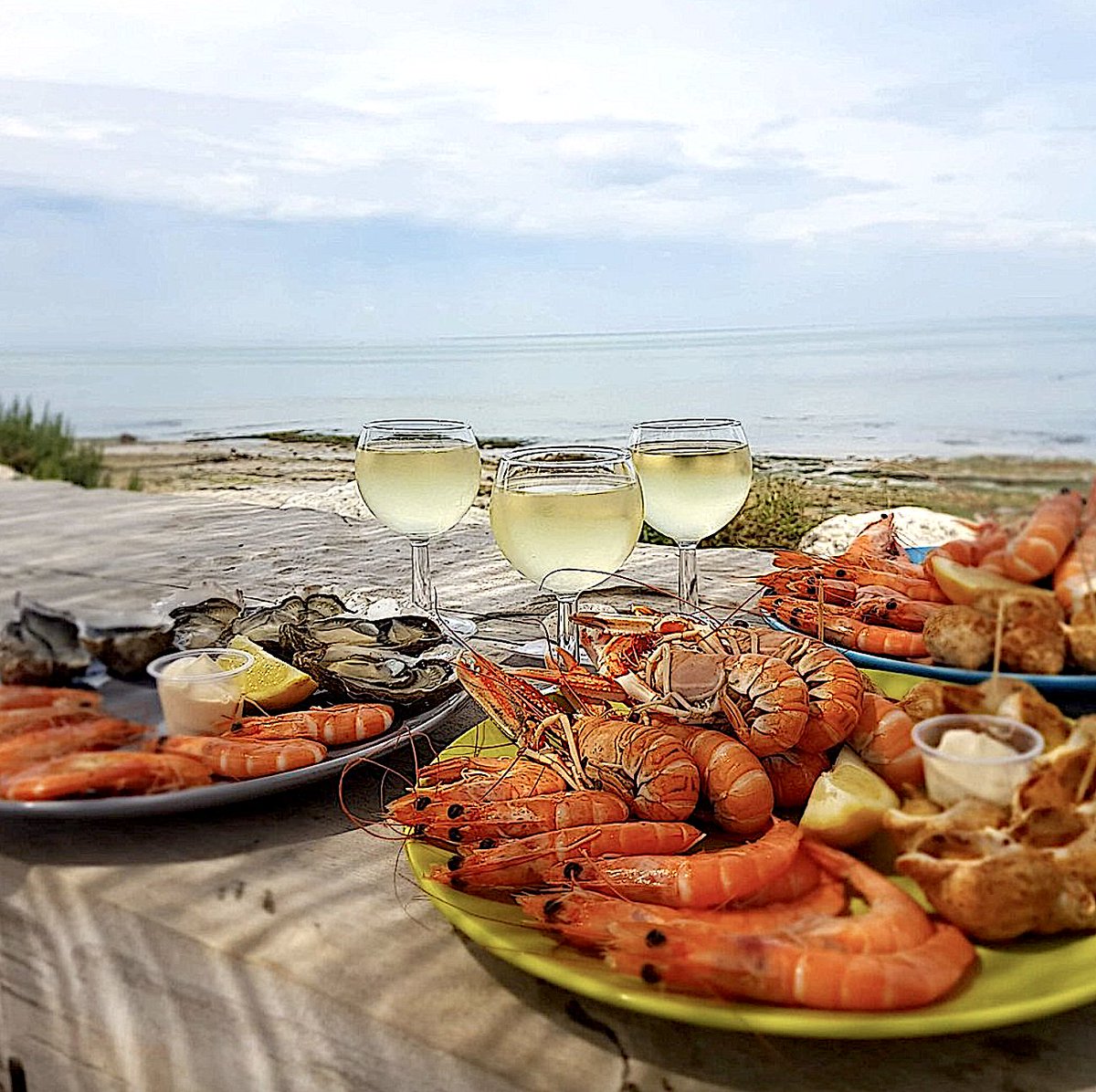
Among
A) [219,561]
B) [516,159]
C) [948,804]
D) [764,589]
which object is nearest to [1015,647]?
[948,804]

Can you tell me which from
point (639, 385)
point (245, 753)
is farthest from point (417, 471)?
point (639, 385)

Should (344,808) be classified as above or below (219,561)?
below

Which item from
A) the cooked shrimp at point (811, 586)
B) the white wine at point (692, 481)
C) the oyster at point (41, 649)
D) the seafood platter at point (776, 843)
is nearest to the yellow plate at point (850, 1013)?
the seafood platter at point (776, 843)

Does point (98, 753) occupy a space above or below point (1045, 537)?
below

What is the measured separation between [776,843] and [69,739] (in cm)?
47

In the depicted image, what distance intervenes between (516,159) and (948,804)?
814 inches

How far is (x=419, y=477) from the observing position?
46.7 inches

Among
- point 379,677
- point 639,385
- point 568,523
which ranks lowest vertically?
point 379,677

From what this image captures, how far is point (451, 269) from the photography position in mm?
17453

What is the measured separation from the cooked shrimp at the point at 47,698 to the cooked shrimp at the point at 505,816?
0.74 feet

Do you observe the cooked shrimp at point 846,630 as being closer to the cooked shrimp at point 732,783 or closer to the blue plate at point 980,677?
the blue plate at point 980,677

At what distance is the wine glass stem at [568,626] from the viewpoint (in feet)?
3.21

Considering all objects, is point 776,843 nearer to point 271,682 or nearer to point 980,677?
point 980,677

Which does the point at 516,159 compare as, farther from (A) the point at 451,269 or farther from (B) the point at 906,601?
(B) the point at 906,601
